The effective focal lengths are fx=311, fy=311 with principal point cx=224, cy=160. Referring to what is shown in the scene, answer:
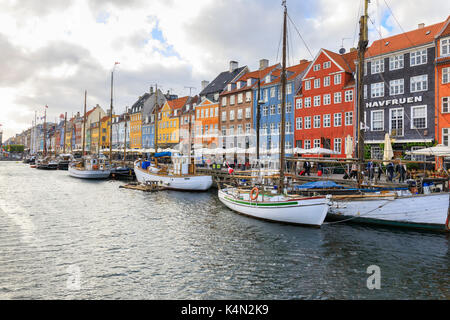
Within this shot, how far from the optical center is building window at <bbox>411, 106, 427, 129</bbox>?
31.5 m

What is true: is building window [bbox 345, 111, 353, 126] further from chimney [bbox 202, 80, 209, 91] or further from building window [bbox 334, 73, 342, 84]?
chimney [bbox 202, 80, 209, 91]

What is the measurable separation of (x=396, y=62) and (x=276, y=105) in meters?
18.4

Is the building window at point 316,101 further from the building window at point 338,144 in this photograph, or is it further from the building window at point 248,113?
the building window at point 248,113

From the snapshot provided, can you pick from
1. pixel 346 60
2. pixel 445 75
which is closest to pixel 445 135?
pixel 445 75

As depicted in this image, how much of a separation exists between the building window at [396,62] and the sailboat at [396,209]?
22506 millimetres

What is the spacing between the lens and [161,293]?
28.7ft

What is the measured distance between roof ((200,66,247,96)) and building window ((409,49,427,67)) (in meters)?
33.3

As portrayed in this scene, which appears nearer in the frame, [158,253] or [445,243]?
[158,253]

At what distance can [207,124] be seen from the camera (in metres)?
62.2

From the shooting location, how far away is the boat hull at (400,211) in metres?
15.2

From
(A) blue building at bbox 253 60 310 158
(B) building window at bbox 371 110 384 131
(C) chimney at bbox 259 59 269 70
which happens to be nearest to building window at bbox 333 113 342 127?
(B) building window at bbox 371 110 384 131
